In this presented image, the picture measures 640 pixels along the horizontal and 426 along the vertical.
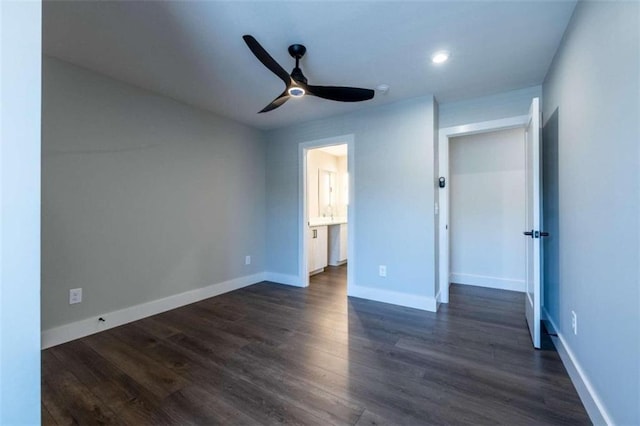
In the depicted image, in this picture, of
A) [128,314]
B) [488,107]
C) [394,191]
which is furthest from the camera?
[394,191]

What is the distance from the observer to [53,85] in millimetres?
2326

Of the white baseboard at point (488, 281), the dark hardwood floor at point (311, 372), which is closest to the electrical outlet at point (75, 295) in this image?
the dark hardwood floor at point (311, 372)

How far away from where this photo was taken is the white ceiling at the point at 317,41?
1.76 m

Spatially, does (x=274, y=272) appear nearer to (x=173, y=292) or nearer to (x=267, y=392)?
(x=173, y=292)

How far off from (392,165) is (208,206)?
2.33m

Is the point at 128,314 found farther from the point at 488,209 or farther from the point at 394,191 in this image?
the point at 488,209

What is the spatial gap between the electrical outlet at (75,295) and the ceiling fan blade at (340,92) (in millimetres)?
2613

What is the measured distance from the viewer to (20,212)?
763 mm

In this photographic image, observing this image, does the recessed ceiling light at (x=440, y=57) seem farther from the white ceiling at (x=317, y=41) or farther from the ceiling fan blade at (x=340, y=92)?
the ceiling fan blade at (x=340, y=92)

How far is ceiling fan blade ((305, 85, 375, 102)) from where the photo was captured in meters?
2.16

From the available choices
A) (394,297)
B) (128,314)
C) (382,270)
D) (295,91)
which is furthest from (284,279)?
(295,91)

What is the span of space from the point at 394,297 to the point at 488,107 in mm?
2331

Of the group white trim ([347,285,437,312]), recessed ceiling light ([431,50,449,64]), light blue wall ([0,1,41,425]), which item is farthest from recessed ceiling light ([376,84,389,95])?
light blue wall ([0,1,41,425])

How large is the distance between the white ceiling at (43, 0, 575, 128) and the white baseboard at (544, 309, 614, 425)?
7.27 ft
